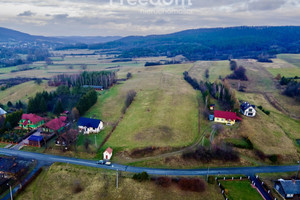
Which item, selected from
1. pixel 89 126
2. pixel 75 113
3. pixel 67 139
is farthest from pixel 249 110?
pixel 75 113

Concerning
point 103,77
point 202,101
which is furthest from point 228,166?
point 103,77

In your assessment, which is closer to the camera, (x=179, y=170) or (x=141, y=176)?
(x=141, y=176)

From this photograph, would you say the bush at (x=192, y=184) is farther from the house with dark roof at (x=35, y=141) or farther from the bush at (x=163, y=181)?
the house with dark roof at (x=35, y=141)

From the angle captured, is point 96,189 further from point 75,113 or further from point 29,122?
point 29,122

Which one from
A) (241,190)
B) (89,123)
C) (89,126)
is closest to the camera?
(241,190)

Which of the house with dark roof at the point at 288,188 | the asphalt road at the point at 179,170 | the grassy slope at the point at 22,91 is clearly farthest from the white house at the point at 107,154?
the grassy slope at the point at 22,91

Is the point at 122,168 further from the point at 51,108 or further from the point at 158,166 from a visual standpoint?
the point at 51,108
